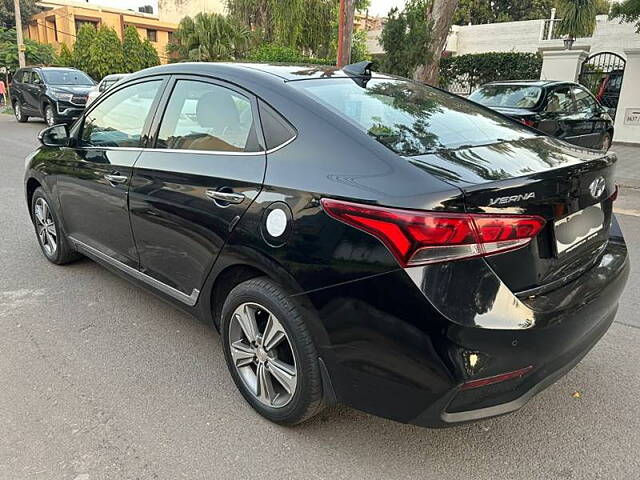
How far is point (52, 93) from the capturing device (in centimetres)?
1518

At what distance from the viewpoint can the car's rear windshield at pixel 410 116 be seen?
93.0 inches

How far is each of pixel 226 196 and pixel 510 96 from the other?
7803 mm

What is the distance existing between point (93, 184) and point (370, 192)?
231 centimetres

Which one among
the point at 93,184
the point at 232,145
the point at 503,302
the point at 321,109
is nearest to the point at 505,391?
the point at 503,302

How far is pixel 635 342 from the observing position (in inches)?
131

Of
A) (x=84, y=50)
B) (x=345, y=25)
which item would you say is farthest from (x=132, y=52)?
(x=345, y=25)

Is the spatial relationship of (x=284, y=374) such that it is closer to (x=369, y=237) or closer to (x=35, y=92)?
(x=369, y=237)

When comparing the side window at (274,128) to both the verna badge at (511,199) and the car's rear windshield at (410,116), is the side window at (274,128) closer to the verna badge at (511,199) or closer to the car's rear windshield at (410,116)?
the car's rear windshield at (410,116)

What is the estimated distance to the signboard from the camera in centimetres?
1295

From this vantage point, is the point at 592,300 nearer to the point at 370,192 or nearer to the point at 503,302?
the point at 503,302

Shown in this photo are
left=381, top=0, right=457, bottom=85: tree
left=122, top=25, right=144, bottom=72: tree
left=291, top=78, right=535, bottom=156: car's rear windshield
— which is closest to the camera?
left=291, top=78, right=535, bottom=156: car's rear windshield

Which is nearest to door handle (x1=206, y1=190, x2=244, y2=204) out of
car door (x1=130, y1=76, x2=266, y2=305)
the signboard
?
car door (x1=130, y1=76, x2=266, y2=305)

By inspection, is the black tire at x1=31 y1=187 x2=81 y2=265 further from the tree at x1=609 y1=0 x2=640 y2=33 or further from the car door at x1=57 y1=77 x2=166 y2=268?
the tree at x1=609 y1=0 x2=640 y2=33

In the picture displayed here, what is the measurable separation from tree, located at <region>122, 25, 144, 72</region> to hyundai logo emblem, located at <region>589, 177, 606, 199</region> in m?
28.4
